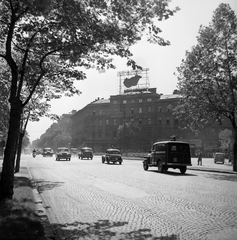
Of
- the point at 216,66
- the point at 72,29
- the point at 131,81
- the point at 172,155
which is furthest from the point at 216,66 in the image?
the point at 131,81

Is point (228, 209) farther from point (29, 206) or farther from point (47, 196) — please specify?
point (47, 196)

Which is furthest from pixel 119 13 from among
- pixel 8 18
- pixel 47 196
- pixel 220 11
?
pixel 220 11

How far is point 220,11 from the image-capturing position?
25016 millimetres

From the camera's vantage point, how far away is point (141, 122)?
302 ft

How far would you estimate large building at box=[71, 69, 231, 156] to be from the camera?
8281cm

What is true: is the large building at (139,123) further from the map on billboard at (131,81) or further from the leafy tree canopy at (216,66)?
the leafy tree canopy at (216,66)

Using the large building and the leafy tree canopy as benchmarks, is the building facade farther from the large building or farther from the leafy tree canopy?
the leafy tree canopy

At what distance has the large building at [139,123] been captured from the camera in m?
82.8

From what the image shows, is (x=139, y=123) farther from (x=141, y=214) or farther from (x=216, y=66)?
(x=141, y=214)

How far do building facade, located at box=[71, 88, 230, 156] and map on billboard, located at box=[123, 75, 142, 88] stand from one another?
4.01 m

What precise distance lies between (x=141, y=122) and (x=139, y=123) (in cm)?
72

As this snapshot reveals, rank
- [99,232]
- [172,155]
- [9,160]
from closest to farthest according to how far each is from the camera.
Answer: [99,232] → [9,160] → [172,155]

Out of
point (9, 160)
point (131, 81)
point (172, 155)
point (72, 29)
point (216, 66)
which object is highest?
point (131, 81)

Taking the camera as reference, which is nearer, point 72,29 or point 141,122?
point 72,29
